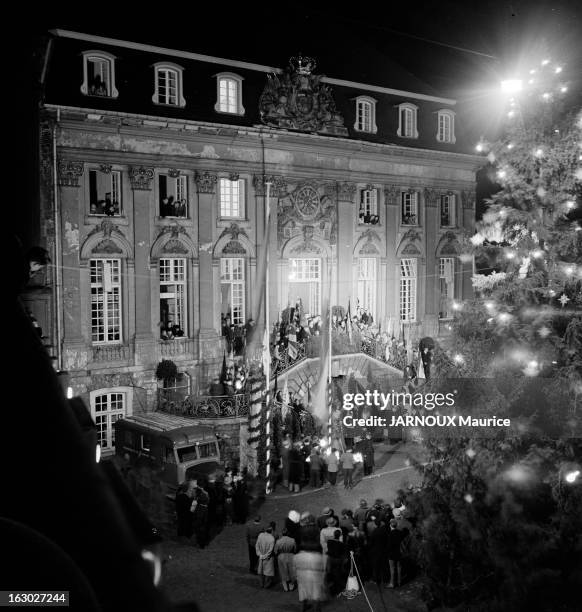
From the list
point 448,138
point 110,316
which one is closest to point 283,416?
point 110,316

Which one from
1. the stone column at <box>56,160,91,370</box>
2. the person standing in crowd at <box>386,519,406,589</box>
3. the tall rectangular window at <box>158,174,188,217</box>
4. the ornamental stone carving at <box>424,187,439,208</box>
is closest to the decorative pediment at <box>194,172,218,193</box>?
the tall rectangular window at <box>158,174,188,217</box>

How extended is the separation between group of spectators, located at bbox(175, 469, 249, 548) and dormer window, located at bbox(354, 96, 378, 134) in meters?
18.8

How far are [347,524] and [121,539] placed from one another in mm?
15613

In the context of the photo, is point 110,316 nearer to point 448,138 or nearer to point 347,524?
point 347,524

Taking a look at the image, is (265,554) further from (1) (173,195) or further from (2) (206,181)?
(2) (206,181)

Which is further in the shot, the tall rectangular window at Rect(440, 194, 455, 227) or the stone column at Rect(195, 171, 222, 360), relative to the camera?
the tall rectangular window at Rect(440, 194, 455, 227)

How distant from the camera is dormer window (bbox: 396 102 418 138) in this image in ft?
112

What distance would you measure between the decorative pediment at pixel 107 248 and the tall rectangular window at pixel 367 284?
11934 mm

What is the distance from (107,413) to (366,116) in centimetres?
1759

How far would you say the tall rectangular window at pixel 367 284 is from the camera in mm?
34031

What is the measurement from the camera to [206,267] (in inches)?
1144

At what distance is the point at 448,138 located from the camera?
119ft

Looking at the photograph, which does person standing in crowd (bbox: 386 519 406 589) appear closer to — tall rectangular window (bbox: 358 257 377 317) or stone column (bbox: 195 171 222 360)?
stone column (bbox: 195 171 222 360)

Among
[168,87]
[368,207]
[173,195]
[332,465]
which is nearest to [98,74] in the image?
[168,87]
